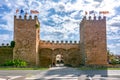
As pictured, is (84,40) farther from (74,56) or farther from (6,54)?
(6,54)

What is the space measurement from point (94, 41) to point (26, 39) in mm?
9362

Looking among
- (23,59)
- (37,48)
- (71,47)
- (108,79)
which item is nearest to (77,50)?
(71,47)

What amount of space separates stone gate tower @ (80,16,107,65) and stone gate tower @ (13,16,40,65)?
277 inches

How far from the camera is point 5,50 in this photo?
3431 cm

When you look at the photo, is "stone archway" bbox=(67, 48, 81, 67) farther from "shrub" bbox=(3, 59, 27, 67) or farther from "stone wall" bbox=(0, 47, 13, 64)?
"stone wall" bbox=(0, 47, 13, 64)

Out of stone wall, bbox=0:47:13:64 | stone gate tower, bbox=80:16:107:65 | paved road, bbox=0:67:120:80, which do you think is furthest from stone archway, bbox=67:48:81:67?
paved road, bbox=0:67:120:80

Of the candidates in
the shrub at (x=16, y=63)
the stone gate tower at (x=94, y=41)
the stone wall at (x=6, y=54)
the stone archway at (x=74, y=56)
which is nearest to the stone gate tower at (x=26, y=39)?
the shrub at (x=16, y=63)

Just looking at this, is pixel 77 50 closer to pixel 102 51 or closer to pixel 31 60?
pixel 102 51

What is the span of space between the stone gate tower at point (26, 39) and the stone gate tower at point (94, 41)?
7026mm

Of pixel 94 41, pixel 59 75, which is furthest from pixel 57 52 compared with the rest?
pixel 59 75

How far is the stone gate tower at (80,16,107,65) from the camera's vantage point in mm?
33469

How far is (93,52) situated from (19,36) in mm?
10382

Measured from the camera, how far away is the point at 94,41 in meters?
33.7

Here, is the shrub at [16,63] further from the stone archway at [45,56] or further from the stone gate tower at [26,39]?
the stone archway at [45,56]
